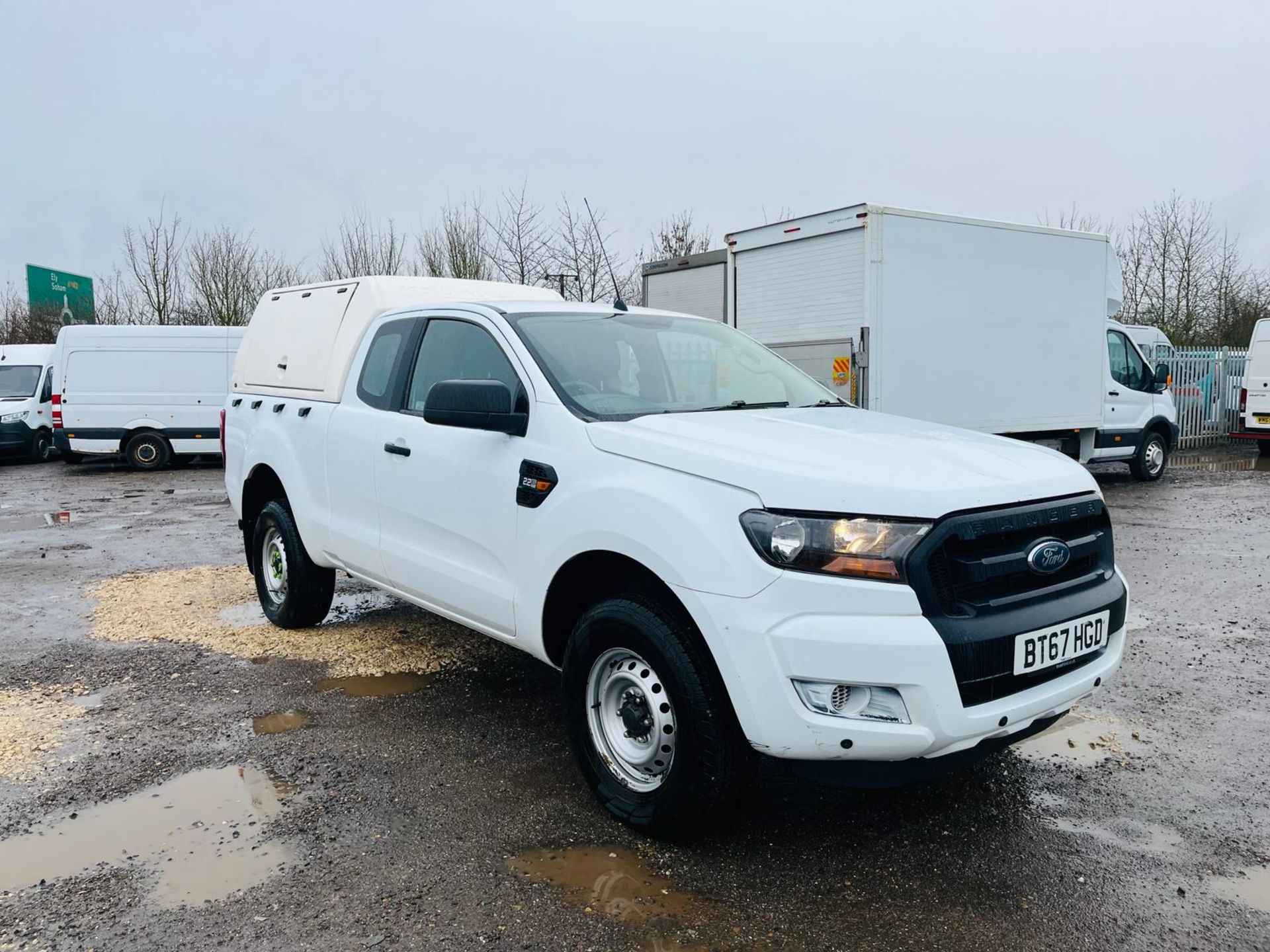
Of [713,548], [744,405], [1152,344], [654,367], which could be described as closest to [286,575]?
[654,367]

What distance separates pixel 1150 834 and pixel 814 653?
64.8 inches

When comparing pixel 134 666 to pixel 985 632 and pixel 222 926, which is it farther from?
pixel 985 632

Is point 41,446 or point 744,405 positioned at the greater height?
point 744,405

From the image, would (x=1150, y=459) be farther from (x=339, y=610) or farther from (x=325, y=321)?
(x=325, y=321)

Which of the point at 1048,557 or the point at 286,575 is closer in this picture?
the point at 1048,557

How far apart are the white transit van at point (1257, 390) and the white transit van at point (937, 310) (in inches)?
243

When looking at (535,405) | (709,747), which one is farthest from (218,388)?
(709,747)

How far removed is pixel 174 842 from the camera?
3469 millimetres

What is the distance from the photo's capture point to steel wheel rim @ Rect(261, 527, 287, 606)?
6180 millimetres

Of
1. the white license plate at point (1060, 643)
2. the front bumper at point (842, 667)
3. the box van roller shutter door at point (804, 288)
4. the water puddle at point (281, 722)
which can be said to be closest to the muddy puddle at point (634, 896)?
the front bumper at point (842, 667)

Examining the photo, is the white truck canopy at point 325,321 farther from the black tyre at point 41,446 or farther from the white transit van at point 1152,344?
the black tyre at point 41,446

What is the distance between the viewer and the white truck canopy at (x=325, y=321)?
5523mm

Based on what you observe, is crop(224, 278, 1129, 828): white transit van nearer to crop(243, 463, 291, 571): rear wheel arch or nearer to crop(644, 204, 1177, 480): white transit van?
crop(243, 463, 291, 571): rear wheel arch

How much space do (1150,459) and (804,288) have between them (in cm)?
717
